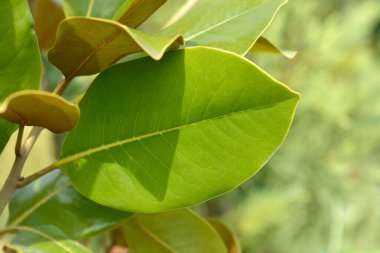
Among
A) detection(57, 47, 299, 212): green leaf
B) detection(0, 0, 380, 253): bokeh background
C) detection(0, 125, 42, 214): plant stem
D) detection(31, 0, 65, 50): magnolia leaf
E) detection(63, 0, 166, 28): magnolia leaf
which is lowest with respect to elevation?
detection(0, 0, 380, 253): bokeh background

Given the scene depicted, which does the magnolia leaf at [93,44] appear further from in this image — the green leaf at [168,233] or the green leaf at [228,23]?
the green leaf at [168,233]

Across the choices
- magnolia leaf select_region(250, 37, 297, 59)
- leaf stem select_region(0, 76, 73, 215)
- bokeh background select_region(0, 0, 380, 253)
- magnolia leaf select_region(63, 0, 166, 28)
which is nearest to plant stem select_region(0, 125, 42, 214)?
leaf stem select_region(0, 76, 73, 215)

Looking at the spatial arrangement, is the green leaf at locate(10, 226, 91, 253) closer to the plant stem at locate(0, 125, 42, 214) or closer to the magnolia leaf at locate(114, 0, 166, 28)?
the plant stem at locate(0, 125, 42, 214)

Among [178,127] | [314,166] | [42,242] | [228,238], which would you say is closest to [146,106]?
[178,127]

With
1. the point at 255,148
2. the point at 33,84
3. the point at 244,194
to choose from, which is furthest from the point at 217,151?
the point at 244,194

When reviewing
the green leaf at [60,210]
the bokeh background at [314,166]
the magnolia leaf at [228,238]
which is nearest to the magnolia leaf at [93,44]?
the green leaf at [60,210]

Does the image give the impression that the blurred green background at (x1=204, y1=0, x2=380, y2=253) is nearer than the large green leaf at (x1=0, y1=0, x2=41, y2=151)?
No

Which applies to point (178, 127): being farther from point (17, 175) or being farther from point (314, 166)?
point (314, 166)
